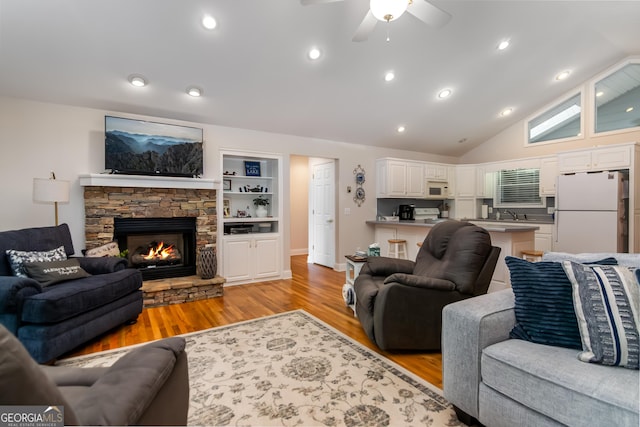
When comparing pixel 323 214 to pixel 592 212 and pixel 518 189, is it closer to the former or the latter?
pixel 518 189

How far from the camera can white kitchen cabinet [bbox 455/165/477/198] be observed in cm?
691

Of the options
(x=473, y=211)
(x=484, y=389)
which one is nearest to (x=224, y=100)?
(x=484, y=389)

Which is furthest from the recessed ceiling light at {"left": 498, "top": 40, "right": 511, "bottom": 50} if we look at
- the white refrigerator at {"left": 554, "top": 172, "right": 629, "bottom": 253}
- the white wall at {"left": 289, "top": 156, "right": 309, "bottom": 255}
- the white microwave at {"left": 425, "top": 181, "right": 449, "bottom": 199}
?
the white wall at {"left": 289, "top": 156, "right": 309, "bottom": 255}

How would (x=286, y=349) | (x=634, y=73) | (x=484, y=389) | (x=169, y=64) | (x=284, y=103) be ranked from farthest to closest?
(x=634, y=73) → (x=284, y=103) → (x=169, y=64) → (x=286, y=349) → (x=484, y=389)

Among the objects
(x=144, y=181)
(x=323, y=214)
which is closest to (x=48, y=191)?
(x=144, y=181)

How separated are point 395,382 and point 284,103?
12.1ft

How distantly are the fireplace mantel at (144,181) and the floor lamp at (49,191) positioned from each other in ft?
1.49

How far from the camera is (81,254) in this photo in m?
3.77

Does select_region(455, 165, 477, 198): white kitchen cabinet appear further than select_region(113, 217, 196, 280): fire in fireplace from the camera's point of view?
Yes

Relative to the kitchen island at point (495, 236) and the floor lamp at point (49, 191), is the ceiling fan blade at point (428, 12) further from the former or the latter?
the floor lamp at point (49, 191)

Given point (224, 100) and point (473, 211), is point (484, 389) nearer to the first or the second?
point (224, 100)

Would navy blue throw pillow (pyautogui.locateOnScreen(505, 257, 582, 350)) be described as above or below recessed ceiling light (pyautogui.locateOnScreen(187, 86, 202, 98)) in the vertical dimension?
below

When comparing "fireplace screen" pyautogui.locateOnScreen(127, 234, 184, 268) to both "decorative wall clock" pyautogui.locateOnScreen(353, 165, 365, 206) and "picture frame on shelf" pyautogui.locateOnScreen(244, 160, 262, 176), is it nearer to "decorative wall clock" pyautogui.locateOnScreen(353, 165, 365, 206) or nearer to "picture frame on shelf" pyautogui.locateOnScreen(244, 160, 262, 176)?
"picture frame on shelf" pyautogui.locateOnScreen(244, 160, 262, 176)

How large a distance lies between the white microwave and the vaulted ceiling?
168 centimetres
